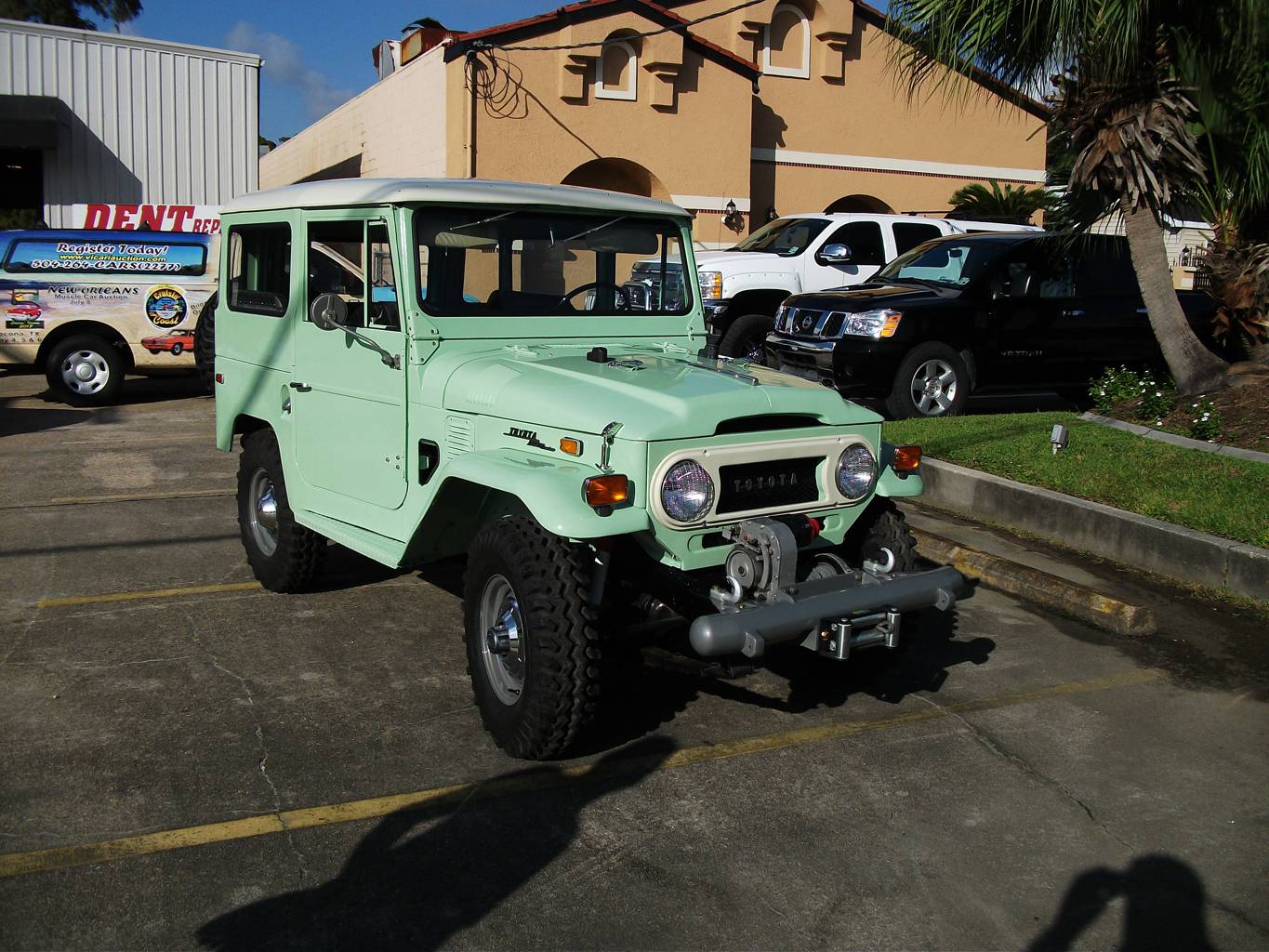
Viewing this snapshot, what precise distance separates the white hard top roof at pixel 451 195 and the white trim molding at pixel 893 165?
16.6m

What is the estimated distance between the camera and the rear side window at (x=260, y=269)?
6.21m

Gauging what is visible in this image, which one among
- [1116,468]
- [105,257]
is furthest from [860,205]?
[1116,468]

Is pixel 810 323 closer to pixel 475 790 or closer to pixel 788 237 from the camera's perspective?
pixel 788 237

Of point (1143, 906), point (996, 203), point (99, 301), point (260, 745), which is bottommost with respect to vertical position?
point (1143, 906)

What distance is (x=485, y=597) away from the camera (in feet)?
15.2

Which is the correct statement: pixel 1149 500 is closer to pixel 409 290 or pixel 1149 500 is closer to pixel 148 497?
pixel 409 290

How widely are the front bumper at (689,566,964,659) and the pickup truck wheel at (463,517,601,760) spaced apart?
0.44 m

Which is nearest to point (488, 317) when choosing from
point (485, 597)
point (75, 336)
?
point (485, 597)

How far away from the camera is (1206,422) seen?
888 cm

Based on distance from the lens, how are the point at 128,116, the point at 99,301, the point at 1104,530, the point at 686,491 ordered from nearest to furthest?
the point at 686,491
the point at 1104,530
the point at 99,301
the point at 128,116

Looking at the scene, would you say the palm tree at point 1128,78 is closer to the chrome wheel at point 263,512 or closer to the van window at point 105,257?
the chrome wheel at point 263,512

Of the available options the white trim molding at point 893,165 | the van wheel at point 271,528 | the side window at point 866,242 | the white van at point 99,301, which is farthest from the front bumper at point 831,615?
the white trim molding at point 893,165

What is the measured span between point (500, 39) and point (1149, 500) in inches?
540

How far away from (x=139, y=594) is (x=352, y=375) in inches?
80.0
